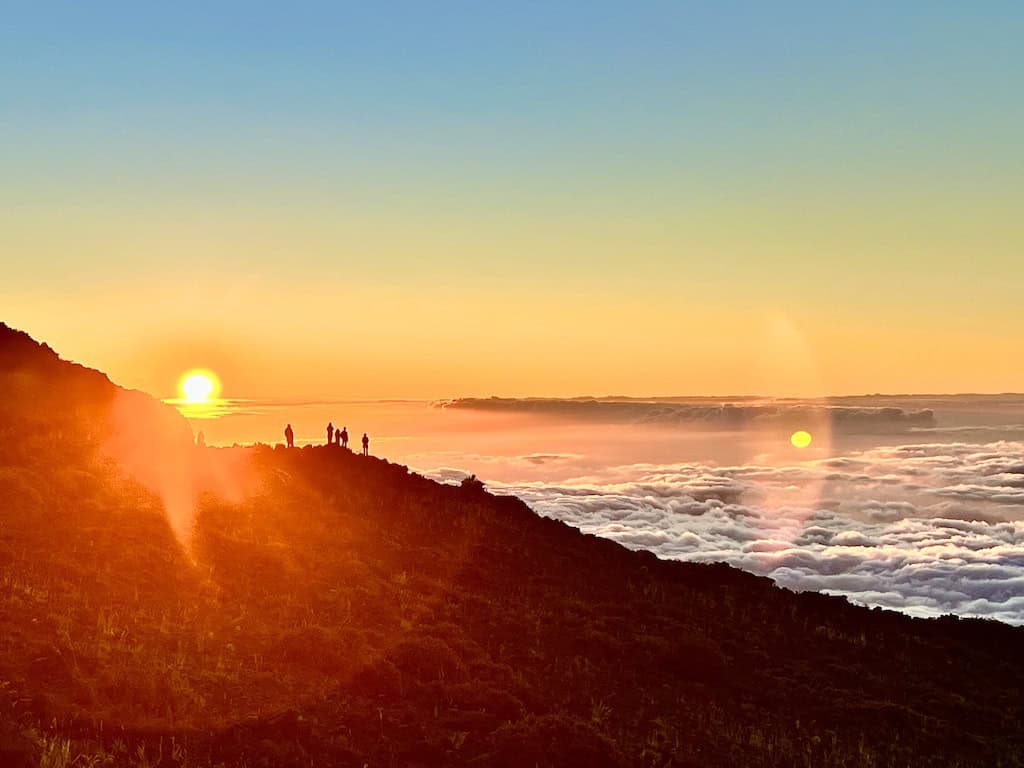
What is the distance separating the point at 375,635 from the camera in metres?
23.4

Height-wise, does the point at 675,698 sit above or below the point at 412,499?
below

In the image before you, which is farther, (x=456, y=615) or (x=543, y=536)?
(x=543, y=536)

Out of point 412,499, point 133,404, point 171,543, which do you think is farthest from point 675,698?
point 133,404

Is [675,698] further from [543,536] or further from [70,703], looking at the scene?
[543,536]

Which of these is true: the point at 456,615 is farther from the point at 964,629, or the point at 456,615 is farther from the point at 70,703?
the point at 964,629

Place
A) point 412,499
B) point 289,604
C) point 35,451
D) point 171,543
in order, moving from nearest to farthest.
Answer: point 289,604
point 171,543
point 35,451
point 412,499

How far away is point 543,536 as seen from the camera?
4197 cm

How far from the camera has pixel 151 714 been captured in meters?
15.9

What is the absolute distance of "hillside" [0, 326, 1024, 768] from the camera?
16.7m

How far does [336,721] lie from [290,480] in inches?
899

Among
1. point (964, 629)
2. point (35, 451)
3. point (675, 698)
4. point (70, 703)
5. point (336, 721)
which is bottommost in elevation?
point (964, 629)

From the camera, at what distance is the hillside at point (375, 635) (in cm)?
1666

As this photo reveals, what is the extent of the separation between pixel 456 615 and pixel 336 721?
1025 cm

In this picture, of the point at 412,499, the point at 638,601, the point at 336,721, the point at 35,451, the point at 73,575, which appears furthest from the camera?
the point at 412,499
